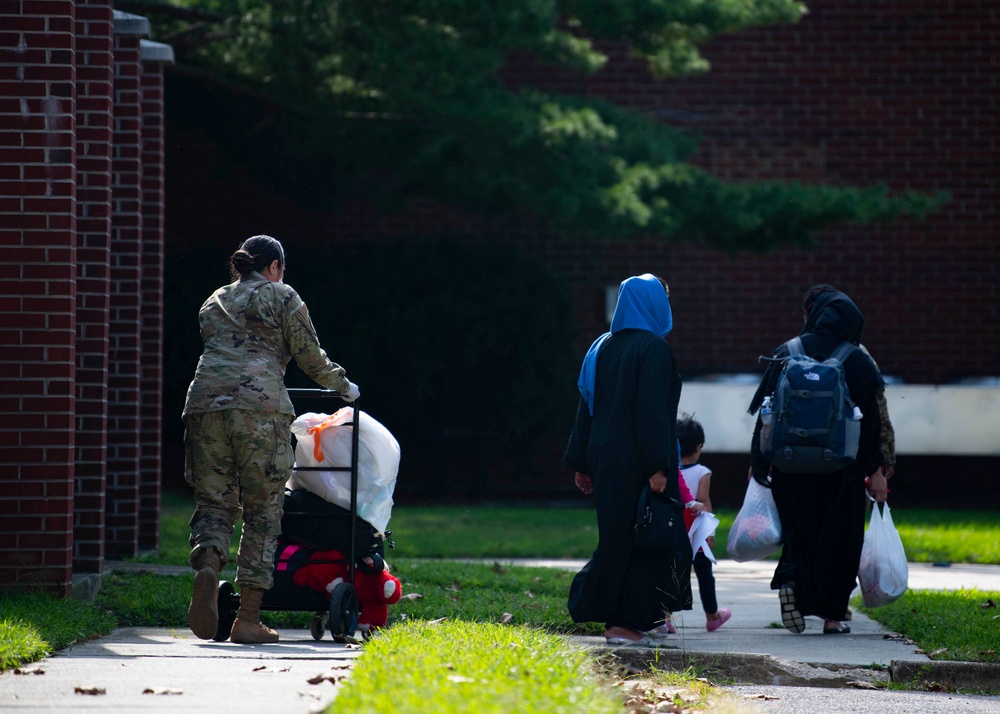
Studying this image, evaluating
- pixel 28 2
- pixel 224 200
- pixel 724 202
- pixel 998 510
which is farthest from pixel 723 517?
pixel 28 2

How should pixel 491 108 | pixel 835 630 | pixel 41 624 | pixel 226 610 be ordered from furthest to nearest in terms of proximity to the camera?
pixel 491 108, pixel 835 630, pixel 226 610, pixel 41 624

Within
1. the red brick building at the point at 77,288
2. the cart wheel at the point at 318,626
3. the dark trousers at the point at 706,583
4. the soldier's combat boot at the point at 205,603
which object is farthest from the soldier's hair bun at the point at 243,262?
the dark trousers at the point at 706,583

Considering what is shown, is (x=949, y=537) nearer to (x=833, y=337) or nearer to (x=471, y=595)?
(x=833, y=337)

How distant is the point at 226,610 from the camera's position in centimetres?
620

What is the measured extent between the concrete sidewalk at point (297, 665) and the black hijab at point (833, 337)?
1.38 metres

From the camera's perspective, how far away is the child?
7258mm

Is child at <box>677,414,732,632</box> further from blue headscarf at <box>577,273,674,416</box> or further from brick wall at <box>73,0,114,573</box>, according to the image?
brick wall at <box>73,0,114,573</box>

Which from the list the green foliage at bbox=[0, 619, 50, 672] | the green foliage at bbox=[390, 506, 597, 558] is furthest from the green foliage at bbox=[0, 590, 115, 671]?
the green foliage at bbox=[390, 506, 597, 558]

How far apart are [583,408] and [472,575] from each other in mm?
2081

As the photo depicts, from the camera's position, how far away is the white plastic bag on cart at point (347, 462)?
6387mm

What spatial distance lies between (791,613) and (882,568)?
0.55 meters

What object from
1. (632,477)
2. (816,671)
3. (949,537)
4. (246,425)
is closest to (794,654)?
(816,671)

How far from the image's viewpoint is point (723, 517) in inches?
549

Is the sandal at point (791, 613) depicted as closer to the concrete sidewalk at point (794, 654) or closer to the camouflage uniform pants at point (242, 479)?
the concrete sidewalk at point (794, 654)
